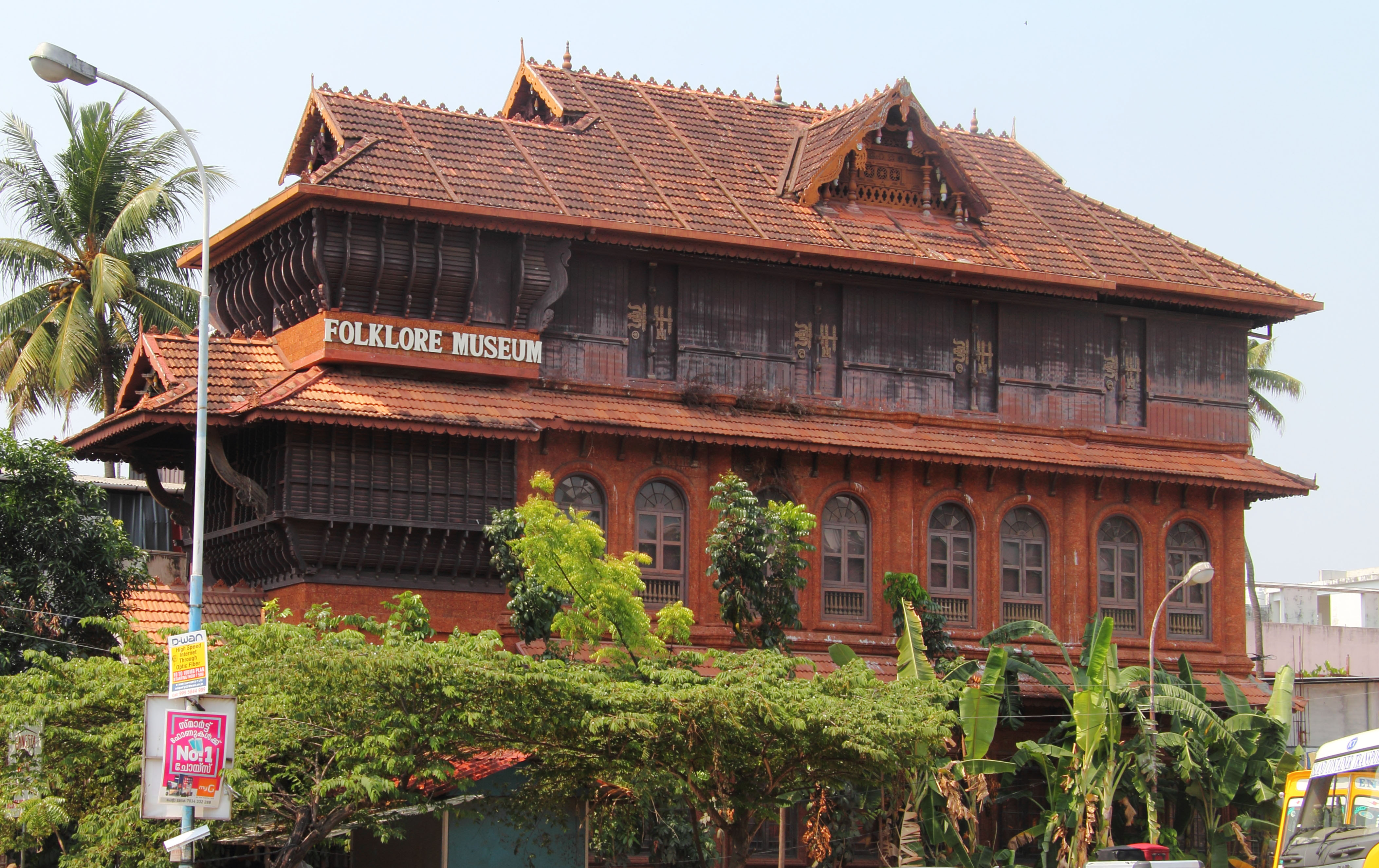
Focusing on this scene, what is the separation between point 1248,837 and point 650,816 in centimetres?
998

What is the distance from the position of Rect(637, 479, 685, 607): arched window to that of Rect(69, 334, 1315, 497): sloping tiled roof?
3.68ft

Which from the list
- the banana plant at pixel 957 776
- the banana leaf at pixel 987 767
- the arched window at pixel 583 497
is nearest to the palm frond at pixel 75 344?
the arched window at pixel 583 497

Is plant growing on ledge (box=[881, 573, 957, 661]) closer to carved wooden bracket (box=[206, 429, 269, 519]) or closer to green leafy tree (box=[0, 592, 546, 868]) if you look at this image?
green leafy tree (box=[0, 592, 546, 868])

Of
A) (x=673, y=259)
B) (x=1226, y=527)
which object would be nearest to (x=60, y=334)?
(x=673, y=259)

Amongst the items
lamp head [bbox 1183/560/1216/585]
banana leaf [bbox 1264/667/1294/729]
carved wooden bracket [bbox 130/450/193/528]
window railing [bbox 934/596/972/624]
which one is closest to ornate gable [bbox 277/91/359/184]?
carved wooden bracket [bbox 130/450/193/528]

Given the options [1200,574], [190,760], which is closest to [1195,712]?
[1200,574]

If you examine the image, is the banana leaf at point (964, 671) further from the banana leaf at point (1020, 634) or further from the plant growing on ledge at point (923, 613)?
the banana leaf at point (1020, 634)

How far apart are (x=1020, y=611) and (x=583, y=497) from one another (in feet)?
26.5

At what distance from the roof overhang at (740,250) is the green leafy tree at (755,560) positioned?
4.33 m

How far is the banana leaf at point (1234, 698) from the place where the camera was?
3134cm

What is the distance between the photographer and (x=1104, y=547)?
33.7m

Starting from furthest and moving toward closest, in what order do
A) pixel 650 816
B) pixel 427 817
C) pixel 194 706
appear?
pixel 650 816 < pixel 427 817 < pixel 194 706

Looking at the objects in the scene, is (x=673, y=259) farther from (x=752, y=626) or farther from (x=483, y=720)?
(x=483, y=720)

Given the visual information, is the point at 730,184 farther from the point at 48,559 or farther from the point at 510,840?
the point at 48,559
